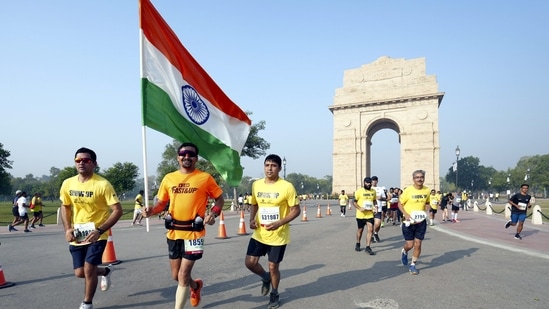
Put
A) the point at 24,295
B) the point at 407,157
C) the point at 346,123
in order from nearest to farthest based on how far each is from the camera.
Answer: the point at 24,295 < the point at 407,157 < the point at 346,123

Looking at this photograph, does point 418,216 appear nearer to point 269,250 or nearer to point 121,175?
point 269,250

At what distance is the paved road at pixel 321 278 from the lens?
4836 mm

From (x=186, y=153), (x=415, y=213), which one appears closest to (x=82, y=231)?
(x=186, y=153)

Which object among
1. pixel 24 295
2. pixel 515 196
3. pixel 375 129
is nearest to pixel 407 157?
pixel 375 129

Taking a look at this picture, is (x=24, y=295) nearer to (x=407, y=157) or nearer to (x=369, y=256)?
(x=369, y=256)

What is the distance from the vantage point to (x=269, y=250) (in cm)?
482

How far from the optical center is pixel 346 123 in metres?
48.2

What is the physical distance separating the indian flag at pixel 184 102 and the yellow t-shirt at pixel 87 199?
1247 mm

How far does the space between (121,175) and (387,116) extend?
4375 cm

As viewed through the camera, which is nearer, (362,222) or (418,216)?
(418,216)

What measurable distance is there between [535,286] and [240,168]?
17.8 feet

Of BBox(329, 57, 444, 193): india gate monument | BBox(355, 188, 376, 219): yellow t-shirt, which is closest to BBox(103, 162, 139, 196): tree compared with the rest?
BBox(329, 57, 444, 193): india gate monument

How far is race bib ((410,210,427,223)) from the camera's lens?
6.85 m

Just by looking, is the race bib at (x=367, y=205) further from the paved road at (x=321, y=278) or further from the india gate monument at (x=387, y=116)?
the india gate monument at (x=387, y=116)
